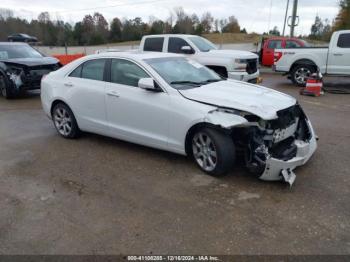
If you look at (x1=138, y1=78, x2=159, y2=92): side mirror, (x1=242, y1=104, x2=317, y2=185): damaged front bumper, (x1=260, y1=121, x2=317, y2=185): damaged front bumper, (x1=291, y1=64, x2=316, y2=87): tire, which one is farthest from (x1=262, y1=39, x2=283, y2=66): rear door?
(x1=260, y1=121, x2=317, y2=185): damaged front bumper

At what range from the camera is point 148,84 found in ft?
14.7

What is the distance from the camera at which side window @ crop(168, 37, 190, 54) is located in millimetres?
10789

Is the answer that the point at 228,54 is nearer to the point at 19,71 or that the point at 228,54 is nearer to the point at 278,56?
the point at 278,56

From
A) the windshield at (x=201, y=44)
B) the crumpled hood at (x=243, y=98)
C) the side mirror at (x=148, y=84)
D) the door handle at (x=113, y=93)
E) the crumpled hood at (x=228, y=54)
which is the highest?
the windshield at (x=201, y=44)

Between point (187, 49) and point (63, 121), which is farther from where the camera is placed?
point (187, 49)

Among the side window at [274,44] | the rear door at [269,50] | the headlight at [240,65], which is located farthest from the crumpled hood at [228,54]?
the rear door at [269,50]

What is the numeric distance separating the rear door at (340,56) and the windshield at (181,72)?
753 cm

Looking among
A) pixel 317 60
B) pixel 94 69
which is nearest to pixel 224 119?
pixel 94 69

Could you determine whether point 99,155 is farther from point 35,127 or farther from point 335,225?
point 335,225

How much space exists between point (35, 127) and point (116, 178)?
3.41 meters

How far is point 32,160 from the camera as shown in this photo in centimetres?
503

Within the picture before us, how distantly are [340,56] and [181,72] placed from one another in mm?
8260

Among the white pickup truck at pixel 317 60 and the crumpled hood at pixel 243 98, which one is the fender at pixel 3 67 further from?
the white pickup truck at pixel 317 60

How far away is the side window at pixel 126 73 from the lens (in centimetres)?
483
